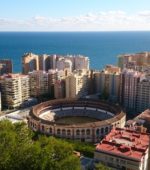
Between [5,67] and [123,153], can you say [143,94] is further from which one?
[5,67]

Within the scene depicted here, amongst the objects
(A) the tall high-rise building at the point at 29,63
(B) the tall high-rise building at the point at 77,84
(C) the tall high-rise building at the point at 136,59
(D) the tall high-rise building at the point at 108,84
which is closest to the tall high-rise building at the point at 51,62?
(A) the tall high-rise building at the point at 29,63

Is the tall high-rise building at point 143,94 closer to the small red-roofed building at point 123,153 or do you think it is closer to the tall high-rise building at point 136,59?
the small red-roofed building at point 123,153

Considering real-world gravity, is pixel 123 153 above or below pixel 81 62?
below

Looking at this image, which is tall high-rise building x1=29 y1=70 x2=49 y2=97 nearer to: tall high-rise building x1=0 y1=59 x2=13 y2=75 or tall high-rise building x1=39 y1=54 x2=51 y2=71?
tall high-rise building x1=0 y1=59 x2=13 y2=75

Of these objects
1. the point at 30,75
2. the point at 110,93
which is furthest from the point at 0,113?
the point at 110,93

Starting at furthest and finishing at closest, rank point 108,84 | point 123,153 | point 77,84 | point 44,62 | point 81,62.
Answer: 1. point 44,62
2. point 81,62
3. point 108,84
4. point 77,84
5. point 123,153

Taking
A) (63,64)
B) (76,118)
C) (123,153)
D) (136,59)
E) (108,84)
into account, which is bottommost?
(76,118)

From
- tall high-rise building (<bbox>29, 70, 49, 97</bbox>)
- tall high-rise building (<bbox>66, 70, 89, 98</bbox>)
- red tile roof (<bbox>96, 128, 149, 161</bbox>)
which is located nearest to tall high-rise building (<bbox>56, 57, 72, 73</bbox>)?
tall high-rise building (<bbox>29, 70, 49, 97</bbox>)

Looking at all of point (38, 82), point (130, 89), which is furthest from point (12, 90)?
point (130, 89)
